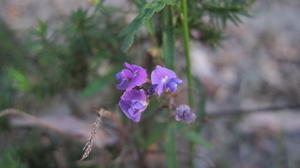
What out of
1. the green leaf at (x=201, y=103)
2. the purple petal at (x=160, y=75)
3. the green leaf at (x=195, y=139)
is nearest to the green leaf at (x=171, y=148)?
the green leaf at (x=195, y=139)

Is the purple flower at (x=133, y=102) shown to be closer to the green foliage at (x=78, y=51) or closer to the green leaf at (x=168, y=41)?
the green leaf at (x=168, y=41)

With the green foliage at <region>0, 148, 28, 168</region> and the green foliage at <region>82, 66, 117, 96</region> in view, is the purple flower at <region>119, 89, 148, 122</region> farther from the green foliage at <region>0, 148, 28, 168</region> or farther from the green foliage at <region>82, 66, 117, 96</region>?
the green foliage at <region>0, 148, 28, 168</region>

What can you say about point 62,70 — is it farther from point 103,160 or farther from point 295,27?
point 295,27

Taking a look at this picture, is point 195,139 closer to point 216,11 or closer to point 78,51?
point 216,11

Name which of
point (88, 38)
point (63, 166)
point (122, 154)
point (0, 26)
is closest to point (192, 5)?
point (88, 38)

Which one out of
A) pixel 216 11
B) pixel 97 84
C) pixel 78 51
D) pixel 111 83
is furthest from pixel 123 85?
pixel 111 83
